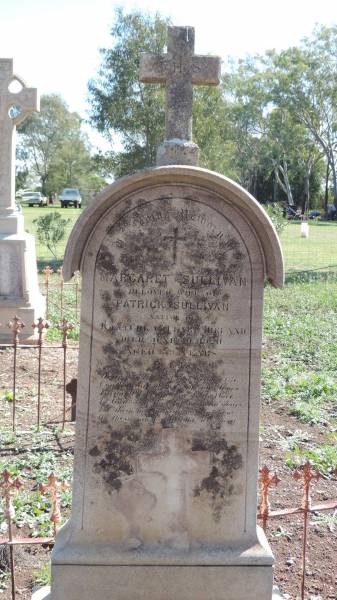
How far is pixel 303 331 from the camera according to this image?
32.1 feet

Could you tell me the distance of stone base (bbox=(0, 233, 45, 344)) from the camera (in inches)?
340

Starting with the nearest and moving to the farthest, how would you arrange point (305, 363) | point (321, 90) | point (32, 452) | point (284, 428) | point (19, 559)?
1. point (19, 559)
2. point (32, 452)
3. point (284, 428)
4. point (305, 363)
5. point (321, 90)

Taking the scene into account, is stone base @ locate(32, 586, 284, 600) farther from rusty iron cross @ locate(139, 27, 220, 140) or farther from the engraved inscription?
rusty iron cross @ locate(139, 27, 220, 140)

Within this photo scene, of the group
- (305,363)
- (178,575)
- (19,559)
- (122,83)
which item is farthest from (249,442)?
(122,83)

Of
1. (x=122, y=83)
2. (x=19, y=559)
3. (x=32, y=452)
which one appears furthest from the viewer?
(x=122, y=83)

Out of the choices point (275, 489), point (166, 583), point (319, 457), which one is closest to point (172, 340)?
point (166, 583)

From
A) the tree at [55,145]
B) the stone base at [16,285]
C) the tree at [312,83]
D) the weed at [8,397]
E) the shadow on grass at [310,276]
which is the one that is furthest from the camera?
the tree at [55,145]

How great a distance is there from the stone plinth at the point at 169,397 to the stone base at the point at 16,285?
561 cm

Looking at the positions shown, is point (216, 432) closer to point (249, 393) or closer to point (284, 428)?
point (249, 393)

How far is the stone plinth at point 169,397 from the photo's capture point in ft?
10.4

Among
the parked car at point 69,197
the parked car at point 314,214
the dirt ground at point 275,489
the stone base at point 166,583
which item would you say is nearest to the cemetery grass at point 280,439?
the dirt ground at point 275,489

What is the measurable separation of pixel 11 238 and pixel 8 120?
5.23 ft

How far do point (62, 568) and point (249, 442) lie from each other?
108 centimetres

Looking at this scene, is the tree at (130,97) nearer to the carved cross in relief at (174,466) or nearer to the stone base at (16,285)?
the stone base at (16,285)
